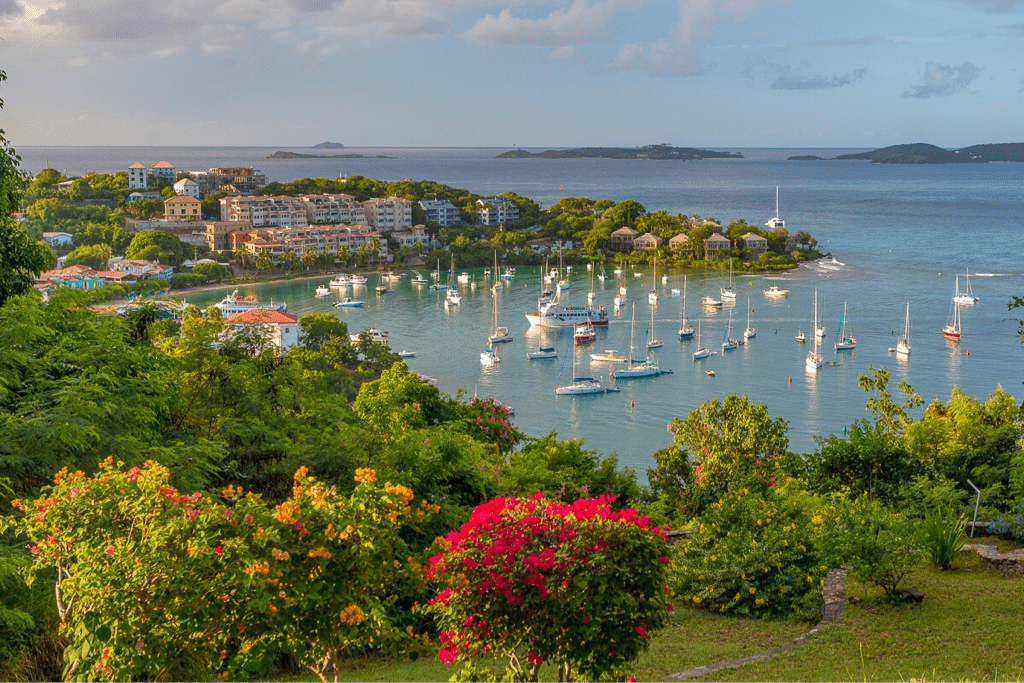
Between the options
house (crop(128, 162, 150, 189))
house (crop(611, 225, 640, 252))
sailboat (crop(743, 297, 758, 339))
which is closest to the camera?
sailboat (crop(743, 297, 758, 339))

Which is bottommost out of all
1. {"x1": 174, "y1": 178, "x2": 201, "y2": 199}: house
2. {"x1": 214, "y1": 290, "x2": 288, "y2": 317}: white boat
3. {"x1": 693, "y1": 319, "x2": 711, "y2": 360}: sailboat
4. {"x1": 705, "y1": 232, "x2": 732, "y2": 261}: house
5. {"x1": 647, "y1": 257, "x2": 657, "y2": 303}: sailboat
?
{"x1": 693, "y1": 319, "x2": 711, "y2": 360}: sailboat

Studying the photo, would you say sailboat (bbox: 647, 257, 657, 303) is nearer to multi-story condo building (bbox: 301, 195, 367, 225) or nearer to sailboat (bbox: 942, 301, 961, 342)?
sailboat (bbox: 942, 301, 961, 342)

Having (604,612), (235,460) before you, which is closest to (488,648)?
(604,612)

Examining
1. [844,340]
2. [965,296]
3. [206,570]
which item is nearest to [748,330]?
[844,340]

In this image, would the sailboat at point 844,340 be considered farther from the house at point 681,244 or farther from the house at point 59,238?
the house at point 59,238

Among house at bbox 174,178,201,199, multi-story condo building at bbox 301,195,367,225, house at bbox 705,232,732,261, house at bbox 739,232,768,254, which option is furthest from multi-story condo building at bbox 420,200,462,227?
house at bbox 739,232,768,254

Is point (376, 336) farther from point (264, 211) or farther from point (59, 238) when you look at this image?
point (264, 211)

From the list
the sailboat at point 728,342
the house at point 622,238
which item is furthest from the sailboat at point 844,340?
the house at point 622,238
